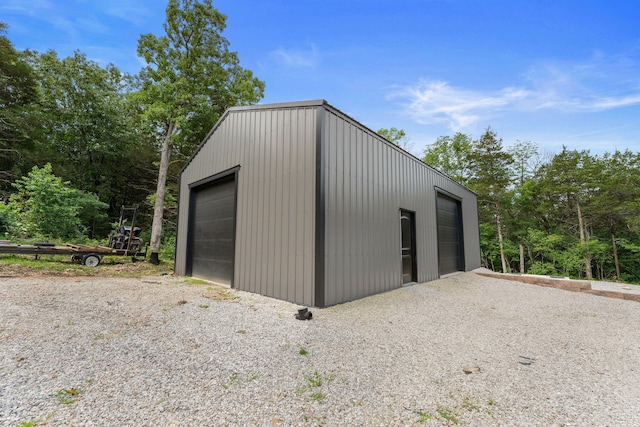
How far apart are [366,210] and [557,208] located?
1926 centimetres

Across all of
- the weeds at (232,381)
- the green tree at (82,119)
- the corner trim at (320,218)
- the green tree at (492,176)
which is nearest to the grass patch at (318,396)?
the weeds at (232,381)

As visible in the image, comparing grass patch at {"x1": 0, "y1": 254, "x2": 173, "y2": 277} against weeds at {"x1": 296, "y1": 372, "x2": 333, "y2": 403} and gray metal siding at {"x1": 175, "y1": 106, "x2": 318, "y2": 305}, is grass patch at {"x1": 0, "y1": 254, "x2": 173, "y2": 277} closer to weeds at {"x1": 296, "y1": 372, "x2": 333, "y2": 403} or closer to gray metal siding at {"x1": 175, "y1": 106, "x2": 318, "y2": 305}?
gray metal siding at {"x1": 175, "y1": 106, "x2": 318, "y2": 305}

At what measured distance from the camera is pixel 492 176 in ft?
55.2

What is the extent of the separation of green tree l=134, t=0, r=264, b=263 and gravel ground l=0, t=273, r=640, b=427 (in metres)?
9.57

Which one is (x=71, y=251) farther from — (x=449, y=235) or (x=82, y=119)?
(x=449, y=235)

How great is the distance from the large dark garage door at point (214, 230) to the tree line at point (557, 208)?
661 inches

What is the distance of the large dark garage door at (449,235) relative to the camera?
871 centimetres

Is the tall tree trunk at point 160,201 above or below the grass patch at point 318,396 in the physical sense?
above

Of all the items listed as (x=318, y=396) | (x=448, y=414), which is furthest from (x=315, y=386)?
(x=448, y=414)

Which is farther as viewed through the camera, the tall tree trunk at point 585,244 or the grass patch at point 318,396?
the tall tree trunk at point 585,244

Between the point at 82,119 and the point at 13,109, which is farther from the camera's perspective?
the point at 82,119

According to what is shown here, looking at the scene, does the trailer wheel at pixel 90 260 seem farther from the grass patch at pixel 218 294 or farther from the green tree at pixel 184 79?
the grass patch at pixel 218 294

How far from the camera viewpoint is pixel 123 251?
29.0 feet

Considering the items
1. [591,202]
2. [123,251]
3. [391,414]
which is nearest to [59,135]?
[123,251]
